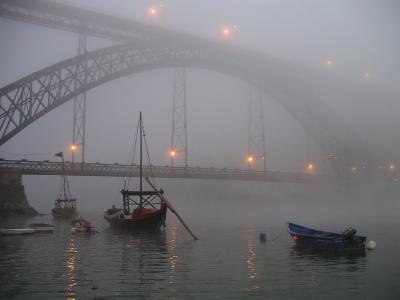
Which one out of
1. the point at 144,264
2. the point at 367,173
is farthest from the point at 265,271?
the point at 367,173

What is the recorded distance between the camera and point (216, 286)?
650 inches

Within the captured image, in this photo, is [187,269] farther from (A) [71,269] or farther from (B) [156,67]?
(B) [156,67]

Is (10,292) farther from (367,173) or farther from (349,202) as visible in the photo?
(367,173)

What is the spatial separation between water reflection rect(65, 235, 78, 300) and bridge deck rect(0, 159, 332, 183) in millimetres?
29762

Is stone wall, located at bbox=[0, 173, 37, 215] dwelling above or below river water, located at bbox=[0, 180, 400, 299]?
above

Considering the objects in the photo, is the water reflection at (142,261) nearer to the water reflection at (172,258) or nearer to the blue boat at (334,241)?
the water reflection at (172,258)

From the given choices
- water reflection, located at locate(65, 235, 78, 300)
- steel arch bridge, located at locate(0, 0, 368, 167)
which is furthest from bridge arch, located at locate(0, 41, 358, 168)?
water reflection, located at locate(65, 235, 78, 300)

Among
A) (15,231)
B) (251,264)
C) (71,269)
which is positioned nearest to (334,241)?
(251,264)

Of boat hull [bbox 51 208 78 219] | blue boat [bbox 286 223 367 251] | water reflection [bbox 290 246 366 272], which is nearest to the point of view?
water reflection [bbox 290 246 366 272]

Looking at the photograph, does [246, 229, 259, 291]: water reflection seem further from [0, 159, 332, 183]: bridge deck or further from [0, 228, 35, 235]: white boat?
[0, 159, 332, 183]: bridge deck

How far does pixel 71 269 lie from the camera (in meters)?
19.8

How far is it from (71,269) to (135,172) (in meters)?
46.5

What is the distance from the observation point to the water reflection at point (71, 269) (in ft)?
49.3

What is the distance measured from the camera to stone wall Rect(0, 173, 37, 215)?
55219mm
